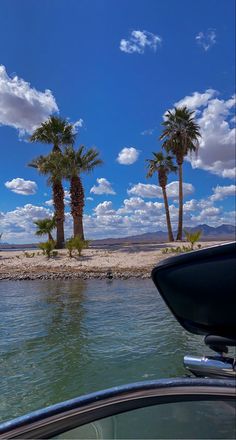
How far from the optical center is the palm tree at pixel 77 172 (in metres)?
29.1

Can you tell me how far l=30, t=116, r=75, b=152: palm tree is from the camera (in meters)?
31.1

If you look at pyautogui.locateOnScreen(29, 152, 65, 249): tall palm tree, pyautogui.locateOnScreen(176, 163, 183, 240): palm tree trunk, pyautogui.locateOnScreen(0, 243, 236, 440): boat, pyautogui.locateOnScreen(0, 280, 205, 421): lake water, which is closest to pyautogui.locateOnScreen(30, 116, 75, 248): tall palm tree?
pyautogui.locateOnScreen(29, 152, 65, 249): tall palm tree

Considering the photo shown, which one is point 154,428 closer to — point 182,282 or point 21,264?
point 182,282

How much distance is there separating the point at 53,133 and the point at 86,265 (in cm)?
1427

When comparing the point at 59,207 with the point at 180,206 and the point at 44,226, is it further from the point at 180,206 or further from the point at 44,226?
the point at 180,206

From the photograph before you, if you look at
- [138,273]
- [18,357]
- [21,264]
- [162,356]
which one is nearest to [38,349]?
[18,357]

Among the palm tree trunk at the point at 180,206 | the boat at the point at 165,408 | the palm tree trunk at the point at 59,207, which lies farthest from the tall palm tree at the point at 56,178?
the boat at the point at 165,408

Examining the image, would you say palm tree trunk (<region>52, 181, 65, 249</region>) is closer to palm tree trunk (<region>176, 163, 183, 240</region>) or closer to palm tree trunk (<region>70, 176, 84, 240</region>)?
palm tree trunk (<region>70, 176, 84, 240</region>)

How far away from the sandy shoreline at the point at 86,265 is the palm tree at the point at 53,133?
10.1m

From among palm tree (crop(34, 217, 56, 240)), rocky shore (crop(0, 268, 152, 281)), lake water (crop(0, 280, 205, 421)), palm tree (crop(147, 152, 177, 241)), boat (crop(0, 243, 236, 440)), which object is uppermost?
palm tree (crop(147, 152, 177, 241))

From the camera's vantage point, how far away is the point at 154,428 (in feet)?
5.47

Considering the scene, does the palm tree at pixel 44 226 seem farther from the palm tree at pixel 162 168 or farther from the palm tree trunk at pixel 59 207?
the palm tree at pixel 162 168

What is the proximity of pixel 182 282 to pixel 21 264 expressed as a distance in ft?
72.9

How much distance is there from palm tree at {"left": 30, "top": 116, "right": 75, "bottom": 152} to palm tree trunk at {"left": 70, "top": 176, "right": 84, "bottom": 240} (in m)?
3.32
